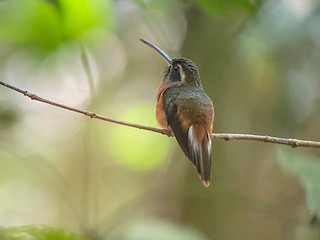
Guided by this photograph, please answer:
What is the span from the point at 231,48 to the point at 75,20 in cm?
118

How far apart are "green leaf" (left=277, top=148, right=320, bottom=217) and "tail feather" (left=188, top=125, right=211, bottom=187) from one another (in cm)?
43

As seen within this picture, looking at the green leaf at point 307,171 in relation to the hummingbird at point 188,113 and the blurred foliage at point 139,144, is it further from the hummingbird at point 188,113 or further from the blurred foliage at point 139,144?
the blurred foliage at point 139,144

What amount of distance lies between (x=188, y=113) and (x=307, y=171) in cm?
55

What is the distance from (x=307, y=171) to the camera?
2.51 metres

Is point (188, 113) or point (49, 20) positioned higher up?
point (49, 20)

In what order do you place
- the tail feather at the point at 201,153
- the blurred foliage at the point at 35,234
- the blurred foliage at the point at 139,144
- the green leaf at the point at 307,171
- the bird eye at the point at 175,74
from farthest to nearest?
the blurred foliage at the point at 139,144 → the bird eye at the point at 175,74 → the green leaf at the point at 307,171 → the tail feather at the point at 201,153 → the blurred foliage at the point at 35,234

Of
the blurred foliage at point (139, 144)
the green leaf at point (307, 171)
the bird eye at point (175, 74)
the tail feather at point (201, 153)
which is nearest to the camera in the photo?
the tail feather at point (201, 153)

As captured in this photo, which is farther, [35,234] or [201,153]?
[201,153]

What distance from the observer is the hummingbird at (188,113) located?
2.21m

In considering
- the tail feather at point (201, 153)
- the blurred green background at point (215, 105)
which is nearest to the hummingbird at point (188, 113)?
the tail feather at point (201, 153)

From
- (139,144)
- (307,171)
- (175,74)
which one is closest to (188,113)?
(175,74)

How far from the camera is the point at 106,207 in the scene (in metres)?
5.71

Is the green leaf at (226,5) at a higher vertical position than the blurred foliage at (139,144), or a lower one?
lower

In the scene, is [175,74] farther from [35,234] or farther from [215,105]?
[35,234]
